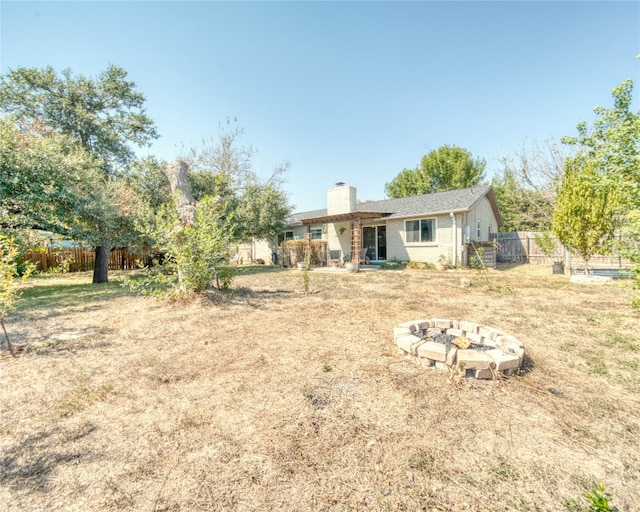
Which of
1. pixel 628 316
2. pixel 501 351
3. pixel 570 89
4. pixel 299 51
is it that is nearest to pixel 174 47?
pixel 299 51

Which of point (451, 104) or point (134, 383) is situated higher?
point (451, 104)

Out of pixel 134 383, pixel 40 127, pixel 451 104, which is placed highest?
pixel 451 104

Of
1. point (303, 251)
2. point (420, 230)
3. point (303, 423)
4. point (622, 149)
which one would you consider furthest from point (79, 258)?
point (622, 149)

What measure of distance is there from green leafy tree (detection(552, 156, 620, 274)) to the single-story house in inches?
156

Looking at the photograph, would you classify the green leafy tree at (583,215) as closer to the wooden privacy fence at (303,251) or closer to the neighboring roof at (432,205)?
the neighboring roof at (432,205)

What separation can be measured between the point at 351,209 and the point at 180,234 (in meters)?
11.7

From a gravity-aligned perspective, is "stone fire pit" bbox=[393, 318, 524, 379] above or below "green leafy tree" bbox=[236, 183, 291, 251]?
below

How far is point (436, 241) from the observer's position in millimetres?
14320

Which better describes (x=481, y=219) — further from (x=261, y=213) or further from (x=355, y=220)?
(x=261, y=213)

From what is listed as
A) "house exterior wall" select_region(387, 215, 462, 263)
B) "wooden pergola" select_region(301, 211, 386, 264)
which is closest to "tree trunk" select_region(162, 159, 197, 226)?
"wooden pergola" select_region(301, 211, 386, 264)

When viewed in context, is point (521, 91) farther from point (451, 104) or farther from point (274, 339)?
point (274, 339)

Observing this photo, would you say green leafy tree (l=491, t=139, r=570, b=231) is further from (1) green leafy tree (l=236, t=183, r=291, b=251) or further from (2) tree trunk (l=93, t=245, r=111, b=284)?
(2) tree trunk (l=93, t=245, r=111, b=284)

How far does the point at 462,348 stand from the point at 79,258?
21058 millimetres

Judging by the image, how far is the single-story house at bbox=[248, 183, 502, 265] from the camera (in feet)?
45.4
